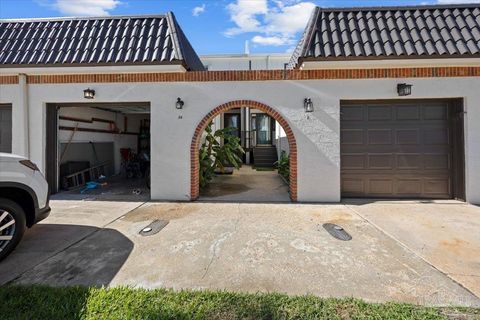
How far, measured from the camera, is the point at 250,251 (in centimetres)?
351

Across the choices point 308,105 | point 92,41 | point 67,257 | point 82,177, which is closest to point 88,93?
point 92,41

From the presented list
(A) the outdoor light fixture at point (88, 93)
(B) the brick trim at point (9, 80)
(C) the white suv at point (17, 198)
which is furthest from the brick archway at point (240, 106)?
(B) the brick trim at point (9, 80)

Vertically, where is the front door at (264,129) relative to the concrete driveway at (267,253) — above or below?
above

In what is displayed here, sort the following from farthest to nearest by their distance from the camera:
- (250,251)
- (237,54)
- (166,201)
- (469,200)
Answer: (237,54), (166,201), (469,200), (250,251)

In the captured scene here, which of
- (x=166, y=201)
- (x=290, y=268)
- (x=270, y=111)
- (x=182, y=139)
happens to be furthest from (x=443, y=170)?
(x=166, y=201)

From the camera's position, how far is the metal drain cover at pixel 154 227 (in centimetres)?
418

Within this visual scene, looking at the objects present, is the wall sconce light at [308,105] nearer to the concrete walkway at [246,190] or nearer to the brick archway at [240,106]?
the brick archway at [240,106]

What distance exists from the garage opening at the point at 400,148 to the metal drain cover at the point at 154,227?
4.56 metres

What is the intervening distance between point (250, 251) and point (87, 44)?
6729 millimetres

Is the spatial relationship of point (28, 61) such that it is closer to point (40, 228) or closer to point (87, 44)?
point (87, 44)

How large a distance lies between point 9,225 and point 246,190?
541 cm

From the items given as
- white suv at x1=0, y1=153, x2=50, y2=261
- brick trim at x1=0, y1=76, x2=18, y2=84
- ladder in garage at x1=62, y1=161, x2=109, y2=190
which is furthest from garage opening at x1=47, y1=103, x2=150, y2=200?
white suv at x1=0, y1=153, x2=50, y2=261

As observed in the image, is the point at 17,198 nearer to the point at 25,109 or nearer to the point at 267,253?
the point at 267,253

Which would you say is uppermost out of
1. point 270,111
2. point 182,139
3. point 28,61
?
point 28,61
